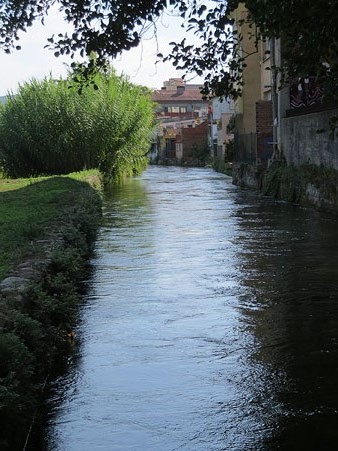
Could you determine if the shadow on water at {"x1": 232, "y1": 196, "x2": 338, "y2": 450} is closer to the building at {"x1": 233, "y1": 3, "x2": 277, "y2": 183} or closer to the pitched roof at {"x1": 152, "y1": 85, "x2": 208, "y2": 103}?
the building at {"x1": 233, "y1": 3, "x2": 277, "y2": 183}

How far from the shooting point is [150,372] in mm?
6340

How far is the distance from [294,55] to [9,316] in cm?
494

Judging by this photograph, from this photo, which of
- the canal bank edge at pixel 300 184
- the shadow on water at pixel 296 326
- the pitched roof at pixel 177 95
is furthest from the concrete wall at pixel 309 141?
the pitched roof at pixel 177 95

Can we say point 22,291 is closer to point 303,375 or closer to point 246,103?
point 303,375

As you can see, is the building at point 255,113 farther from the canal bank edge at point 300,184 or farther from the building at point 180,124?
the building at point 180,124

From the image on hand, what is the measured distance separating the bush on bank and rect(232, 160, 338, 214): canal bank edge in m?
9.76

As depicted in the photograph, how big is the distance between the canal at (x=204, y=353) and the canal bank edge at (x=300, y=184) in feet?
17.1

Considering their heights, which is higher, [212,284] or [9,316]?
[9,316]

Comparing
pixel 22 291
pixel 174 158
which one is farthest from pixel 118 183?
pixel 174 158

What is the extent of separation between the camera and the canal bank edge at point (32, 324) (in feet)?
14.7

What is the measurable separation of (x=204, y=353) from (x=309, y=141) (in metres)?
16.0

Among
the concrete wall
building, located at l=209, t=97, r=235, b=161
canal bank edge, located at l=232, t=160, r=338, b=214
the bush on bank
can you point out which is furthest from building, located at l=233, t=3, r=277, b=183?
building, located at l=209, t=97, r=235, b=161

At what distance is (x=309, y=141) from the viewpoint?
21.9 m

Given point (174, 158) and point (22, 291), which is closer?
point (22, 291)
